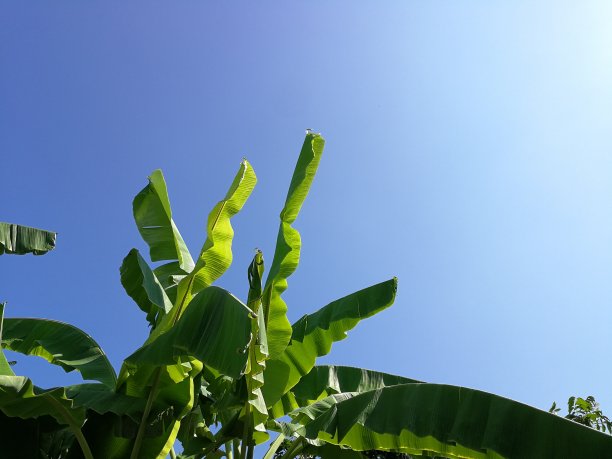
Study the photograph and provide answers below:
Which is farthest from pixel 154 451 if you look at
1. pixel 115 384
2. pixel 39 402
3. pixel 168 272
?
pixel 168 272

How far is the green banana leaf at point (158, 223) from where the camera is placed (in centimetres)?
696

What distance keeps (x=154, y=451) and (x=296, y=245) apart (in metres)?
2.48

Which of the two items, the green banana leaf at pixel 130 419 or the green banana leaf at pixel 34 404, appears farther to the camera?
the green banana leaf at pixel 130 419

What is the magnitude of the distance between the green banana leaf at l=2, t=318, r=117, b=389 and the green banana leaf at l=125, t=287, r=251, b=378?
1.72m

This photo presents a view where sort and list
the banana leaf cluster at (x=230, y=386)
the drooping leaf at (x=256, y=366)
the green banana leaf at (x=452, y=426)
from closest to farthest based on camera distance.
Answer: the green banana leaf at (x=452, y=426) < the banana leaf cluster at (x=230, y=386) < the drooping leaf at (x=256, y=366)

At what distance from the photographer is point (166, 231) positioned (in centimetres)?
703

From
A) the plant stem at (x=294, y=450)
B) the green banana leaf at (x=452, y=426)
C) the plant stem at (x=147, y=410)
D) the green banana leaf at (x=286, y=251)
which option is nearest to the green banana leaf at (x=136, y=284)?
the plant stem at (x=147, y=410)

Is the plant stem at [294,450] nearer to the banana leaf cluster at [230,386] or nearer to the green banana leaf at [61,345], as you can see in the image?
the banana leaf cluster at [230,386]

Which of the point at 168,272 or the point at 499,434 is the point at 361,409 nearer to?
the point at 499,434

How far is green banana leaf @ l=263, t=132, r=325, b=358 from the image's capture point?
5812mm

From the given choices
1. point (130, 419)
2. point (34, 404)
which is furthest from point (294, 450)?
point (34, 404)

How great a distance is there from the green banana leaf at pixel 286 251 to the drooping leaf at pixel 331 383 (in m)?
1.47

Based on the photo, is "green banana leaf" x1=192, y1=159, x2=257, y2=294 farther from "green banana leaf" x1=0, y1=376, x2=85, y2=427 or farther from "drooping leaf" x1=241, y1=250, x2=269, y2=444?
"green banana leaf" x1=0, y1=376, x2=85, y2=427

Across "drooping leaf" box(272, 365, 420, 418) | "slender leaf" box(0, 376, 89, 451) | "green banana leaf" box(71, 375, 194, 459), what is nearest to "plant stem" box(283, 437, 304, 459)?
"drooping leaf" box(272, 365, 420, 418)
